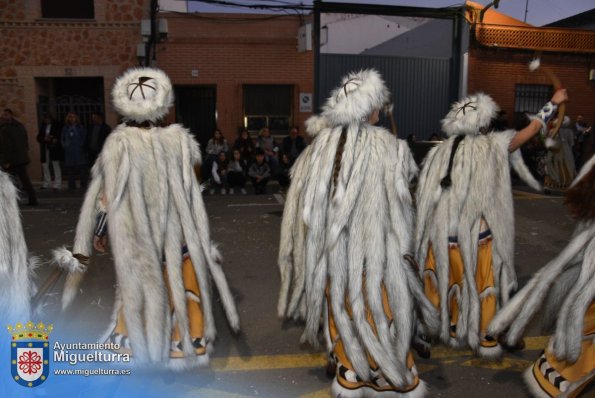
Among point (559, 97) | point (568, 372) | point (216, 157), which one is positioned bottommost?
point (568, 372)

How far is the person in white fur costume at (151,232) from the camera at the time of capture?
310 centimetres

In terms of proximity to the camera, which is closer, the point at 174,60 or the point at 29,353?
the point at 29,353

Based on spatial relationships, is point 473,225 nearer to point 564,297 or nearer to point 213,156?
point 564,297

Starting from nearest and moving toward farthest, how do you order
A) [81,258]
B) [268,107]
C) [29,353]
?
[29,353] < [81,258] < [268,107]

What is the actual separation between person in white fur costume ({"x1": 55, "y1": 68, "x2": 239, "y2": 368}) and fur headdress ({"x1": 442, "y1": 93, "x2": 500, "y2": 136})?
1953mm

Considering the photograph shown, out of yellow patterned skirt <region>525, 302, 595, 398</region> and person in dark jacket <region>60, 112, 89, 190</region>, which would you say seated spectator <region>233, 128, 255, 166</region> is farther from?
yellow patterned skirt <region>525, 302, 595, 398</region>

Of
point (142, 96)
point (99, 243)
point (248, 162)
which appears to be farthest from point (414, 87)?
point (99, 243)

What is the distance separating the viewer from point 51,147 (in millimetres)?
12844

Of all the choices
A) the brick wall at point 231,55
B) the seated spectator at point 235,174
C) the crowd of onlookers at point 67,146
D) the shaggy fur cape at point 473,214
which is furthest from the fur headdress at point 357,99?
the brick wall at point 231,55

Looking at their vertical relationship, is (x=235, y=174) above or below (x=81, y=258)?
below

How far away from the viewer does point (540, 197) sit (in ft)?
38.9

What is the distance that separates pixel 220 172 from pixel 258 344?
28.9ft

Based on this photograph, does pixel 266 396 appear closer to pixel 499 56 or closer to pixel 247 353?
pixel 247 353

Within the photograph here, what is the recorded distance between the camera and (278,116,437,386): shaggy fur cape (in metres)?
2.85
